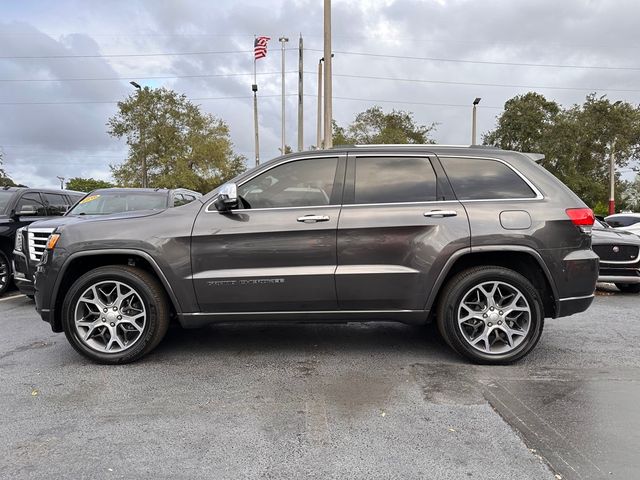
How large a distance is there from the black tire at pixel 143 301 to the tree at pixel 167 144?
31254 mm

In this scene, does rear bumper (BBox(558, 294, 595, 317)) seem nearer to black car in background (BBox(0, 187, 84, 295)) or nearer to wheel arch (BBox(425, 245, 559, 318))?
wheel arch (BBox(425, 245, 559, 318))

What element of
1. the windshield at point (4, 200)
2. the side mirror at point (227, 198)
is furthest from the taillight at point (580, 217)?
the windshield at point (4, 200)

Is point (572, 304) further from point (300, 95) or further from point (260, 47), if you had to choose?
point (260, 47)

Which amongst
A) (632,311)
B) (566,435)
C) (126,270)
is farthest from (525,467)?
(632,311)

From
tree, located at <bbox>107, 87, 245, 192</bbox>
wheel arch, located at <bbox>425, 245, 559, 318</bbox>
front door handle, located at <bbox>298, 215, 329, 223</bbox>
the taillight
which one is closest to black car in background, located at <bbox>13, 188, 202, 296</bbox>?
front door handle, located at <bbox>298, 215, 329, 223</bbox>

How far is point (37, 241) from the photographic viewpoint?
21.0 ft

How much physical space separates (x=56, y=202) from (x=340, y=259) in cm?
743

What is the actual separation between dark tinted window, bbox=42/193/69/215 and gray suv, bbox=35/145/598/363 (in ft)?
18.0

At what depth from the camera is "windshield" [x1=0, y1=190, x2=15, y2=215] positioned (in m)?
8.27

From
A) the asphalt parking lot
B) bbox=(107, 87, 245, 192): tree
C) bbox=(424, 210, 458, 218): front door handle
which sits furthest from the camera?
bbox=(107, 87, 245, 192): tree

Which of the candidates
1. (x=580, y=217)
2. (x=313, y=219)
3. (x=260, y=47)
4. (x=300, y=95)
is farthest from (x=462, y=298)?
(x=260, y=47)

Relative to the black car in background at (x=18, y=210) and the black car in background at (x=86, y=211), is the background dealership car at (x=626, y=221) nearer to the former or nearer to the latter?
the black car in background at (x=86, y=211)

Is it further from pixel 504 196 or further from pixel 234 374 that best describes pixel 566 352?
pixel 234 374

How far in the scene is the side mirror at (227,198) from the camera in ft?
13.2
